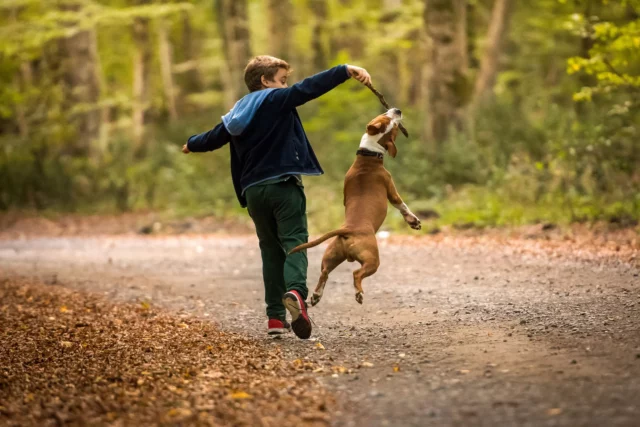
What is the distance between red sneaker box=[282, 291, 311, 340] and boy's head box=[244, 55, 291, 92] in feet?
5.33

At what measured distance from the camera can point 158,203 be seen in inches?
901

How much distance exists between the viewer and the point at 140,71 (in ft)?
108

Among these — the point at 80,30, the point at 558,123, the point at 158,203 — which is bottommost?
the point at 158,203

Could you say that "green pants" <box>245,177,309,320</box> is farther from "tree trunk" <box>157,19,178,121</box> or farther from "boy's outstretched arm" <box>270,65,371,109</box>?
"tree trunk" <box>157,19,178,121</box>

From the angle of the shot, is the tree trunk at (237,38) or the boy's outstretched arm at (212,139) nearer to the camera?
the boy's outstretched arm at (212,139)

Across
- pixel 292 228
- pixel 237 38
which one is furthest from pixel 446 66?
pixel 292 228

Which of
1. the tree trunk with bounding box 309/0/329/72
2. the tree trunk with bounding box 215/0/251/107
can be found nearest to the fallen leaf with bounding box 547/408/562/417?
the tree trunk with bounding box 215/0/251/107

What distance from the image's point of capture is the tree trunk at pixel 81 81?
2409 cm

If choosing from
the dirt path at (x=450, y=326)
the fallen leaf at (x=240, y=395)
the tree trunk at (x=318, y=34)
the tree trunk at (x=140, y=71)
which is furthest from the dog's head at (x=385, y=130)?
the tree trunk at (x=140, y=71)

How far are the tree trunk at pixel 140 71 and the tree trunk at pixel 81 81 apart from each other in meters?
6.54

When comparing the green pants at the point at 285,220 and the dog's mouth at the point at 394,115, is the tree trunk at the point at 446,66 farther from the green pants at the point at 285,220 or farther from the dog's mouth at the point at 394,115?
the green pants at the point at 285,220

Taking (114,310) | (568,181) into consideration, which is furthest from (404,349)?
(568,181)

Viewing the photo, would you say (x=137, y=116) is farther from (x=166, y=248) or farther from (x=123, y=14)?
(x=166, y=248)

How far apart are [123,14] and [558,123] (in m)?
13.3
